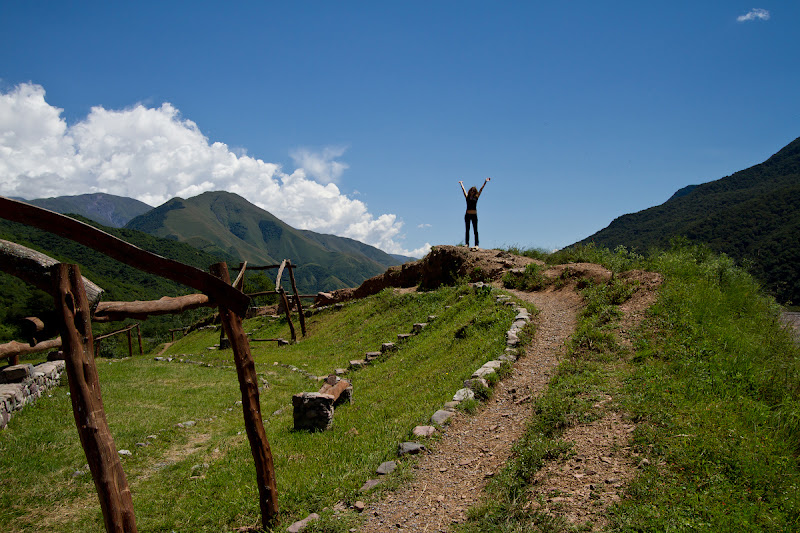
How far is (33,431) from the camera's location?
853 cm

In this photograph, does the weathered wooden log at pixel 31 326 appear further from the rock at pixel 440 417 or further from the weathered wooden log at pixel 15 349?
the weathered wooden log at pixel 15 349

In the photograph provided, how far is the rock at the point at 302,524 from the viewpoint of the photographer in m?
4.91

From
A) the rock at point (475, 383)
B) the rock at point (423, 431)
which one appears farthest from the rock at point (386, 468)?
the rock at point (475, 383)

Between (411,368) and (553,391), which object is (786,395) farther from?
(411,368)

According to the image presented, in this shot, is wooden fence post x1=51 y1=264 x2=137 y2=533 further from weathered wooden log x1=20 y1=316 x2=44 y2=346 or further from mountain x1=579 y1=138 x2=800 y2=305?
mountain x1=579 y1=138 x2=800 y2=305

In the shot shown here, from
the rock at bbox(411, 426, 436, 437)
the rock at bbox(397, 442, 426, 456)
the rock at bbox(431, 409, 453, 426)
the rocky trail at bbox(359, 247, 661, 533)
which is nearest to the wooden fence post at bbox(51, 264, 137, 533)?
the rocky trail at bbox(359, 247, 661, 533)

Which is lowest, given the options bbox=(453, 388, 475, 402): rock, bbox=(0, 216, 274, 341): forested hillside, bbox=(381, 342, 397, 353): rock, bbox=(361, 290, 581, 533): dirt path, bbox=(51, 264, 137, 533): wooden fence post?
bbox=(361, 290, 581, 533): dirt path

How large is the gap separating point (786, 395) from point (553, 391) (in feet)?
11.2

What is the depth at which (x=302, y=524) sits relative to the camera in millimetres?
4992

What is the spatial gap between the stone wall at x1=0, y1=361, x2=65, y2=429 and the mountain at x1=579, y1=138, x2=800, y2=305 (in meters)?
20.3

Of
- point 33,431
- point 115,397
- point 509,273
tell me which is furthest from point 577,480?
point 509,273

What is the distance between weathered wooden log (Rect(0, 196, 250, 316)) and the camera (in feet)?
13.4

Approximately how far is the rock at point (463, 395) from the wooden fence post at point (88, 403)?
5579 millimetres

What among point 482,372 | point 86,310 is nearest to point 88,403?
point 86,310
